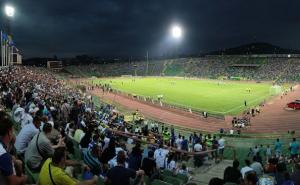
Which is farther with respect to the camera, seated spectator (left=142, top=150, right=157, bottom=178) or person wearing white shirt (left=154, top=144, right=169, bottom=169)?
person wearing white shirt (left=154, top=144, right=169, bottom=169)

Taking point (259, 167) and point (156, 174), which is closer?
point (156, 174)

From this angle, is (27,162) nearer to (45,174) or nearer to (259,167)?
(45,174)

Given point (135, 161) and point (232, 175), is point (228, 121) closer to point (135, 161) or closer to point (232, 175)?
point (232, 175)

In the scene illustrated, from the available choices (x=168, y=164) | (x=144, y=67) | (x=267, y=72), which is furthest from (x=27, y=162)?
(x=144, y=67)

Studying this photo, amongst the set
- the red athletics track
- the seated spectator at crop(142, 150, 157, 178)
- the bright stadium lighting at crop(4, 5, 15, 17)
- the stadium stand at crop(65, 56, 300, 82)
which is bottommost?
the red athletics track

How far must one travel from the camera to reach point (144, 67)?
15575 centimetres

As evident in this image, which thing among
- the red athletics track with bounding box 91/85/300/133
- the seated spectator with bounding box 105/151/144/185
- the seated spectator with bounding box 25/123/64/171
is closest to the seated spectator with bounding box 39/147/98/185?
the seated spectator with bounding box 105/151/144/185

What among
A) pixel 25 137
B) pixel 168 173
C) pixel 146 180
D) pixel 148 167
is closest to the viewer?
pixel 25 137

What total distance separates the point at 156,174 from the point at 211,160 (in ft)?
30.3

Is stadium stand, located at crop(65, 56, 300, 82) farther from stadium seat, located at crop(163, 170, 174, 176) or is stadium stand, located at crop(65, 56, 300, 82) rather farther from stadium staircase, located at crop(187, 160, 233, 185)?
stadium seat, located at crop(163, 170, 174, 176)

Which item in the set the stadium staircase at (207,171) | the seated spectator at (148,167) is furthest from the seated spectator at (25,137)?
the stadium staircase at (207,171)

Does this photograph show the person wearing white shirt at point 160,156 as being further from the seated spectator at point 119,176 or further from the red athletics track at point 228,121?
the red athletics track at point 228,121

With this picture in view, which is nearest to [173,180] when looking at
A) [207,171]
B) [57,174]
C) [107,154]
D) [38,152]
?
[107,154]

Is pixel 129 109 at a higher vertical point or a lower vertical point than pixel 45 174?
lower
